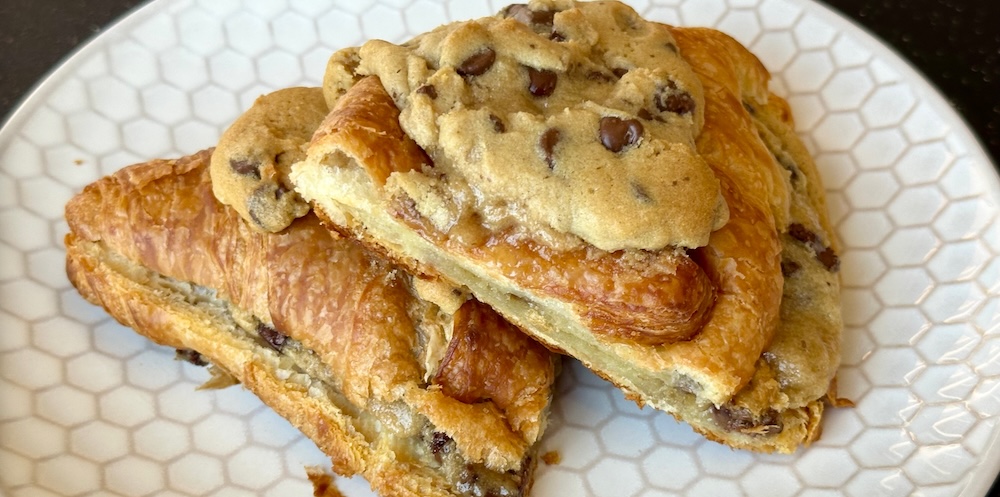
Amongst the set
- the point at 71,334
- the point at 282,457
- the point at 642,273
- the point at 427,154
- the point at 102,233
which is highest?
the point at 427,154

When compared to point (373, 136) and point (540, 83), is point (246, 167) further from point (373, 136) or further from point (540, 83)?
point (540, 83)

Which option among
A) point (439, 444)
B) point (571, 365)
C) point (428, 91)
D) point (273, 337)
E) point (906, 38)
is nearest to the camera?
Answer: point (428, 91)

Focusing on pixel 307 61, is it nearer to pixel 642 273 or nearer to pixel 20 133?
pixel 20 133

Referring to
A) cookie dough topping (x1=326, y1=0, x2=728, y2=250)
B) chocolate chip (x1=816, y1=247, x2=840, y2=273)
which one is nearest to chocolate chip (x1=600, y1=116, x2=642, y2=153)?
cookie dough topping (x1=326, y1=0, x2=728, y2=250)

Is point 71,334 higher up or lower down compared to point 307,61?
lower down

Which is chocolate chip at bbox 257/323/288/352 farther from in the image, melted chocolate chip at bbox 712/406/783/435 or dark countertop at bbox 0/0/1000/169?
dark countertop at bbox 0/0/1000/169

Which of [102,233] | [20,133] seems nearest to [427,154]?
[102,233]

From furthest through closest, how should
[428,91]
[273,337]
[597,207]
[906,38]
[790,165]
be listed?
[906,38]
[790,165]
[273,337]
[428,91]
[597,207]

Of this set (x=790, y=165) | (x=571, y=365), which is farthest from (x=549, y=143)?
(x=790, y=165)
